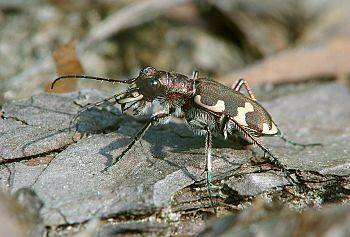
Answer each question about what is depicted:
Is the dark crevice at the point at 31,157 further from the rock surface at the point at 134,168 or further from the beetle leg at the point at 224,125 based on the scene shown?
the beetle leg at the point at 224,125

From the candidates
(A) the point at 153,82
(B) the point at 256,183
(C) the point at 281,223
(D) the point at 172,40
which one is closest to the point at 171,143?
(A) the point at 153,82

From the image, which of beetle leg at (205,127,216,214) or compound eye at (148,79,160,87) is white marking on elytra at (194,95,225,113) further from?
compound eye at (148,79,160,87)

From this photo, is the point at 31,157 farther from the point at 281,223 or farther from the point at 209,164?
the point at 281,223

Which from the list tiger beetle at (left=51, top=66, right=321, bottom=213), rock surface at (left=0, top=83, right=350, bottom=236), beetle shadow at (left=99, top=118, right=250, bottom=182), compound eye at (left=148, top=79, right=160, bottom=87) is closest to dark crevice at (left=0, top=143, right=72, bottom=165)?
rock surface at (left=0, top=83, right=350, bottom=236)

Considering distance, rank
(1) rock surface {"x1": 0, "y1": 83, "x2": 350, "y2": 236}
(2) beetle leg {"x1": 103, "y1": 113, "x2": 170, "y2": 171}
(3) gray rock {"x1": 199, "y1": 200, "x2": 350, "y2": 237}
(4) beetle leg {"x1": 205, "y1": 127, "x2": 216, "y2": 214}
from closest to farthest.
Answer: (3) gray rock {"x1": 199, "y1": 200, "x2": 350, "y2": 237} → (1) rock surface {"x1": 0, "y1": 83, "x2": 350, "y2": 236} → (4) beetle leg {"x1": 205, "y1": 127, "x2": 216, "y2": 214} → (2) beetle leg {"x1": 103, "y1": 113, "x2": 170, "y2": 171}

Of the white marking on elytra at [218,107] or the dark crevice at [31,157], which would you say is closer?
the dark crevice at [31,157]

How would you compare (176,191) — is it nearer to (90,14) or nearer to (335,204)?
(335,204)

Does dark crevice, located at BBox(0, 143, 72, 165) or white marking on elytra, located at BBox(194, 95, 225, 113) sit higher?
white marking on elytra, located at BBox(194, 95, 225, 113)

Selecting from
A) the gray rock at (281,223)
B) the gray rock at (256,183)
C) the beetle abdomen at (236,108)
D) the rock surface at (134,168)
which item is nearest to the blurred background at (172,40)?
the rock surface at (134,168)
